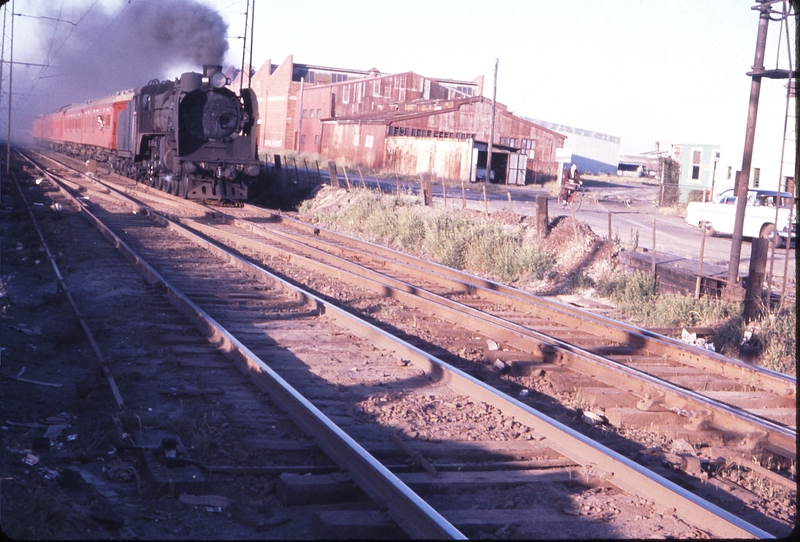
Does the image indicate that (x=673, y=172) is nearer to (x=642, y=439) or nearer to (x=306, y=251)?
(x=306, y=251)

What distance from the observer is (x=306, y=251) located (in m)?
15.3

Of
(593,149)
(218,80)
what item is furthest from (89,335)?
(593,149)

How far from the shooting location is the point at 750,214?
22703 millimetres

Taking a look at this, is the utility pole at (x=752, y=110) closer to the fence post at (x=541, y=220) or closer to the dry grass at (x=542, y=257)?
the dry grass at (x=542, y=257)

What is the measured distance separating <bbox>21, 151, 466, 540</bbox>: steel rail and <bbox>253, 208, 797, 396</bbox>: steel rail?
2.96m

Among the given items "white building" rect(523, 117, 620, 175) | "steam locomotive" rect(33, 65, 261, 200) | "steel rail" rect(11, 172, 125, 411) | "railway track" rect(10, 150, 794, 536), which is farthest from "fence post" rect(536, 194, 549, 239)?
"white building" rect(523, 117, 620, 175)

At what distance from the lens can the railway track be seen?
511 centimetres

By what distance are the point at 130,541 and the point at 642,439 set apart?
3740 mm

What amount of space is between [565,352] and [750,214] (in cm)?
1743

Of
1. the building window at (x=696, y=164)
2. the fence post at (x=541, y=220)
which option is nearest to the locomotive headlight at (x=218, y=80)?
the fence post at (x=541, y=220)

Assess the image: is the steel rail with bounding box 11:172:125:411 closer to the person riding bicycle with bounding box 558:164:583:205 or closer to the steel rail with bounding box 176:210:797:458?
the steel rail with bounding box 176:210:797:458

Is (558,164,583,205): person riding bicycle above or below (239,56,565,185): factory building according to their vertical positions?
below

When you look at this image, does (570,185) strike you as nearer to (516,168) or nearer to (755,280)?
(755,280)

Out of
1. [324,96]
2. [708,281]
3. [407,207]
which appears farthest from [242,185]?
[324,96]
